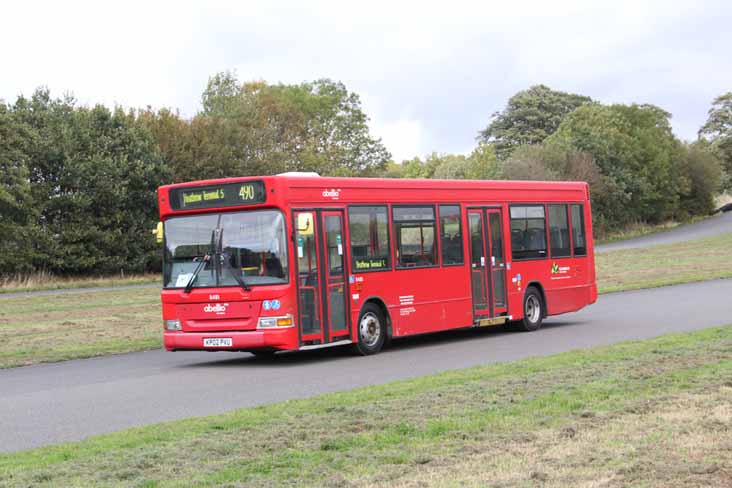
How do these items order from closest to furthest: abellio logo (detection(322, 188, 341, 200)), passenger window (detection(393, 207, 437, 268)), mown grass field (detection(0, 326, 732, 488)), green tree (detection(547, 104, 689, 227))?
mown grass field (detection(0, 326, 732, 488))
abellio logo (detection(322, 188, 341, 200))
passenger window (detection(393, 207, 437, 268))
green tree (detection(547, 104, 689, 227))

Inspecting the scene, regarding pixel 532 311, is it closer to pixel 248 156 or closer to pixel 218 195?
pixel 218 195

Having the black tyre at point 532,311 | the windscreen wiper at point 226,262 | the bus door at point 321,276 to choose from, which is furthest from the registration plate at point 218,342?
the black tyre at point 532,311

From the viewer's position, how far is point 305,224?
17188mm

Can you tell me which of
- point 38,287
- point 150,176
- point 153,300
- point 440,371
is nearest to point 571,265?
point 440,371

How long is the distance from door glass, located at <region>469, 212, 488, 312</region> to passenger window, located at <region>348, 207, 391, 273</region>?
260 centimetres

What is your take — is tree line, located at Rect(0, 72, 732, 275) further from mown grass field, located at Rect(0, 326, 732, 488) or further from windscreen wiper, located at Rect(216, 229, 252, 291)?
mown grass field, located at Rect(0, 326, 732, 488)

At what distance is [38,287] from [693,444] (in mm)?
38808

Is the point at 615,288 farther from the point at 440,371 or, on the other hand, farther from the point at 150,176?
the point at 150,176

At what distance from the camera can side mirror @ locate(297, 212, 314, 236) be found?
672 inches

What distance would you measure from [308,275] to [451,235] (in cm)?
415

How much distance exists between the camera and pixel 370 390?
12359 mm

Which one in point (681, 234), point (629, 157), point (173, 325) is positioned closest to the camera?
point (173, 325)

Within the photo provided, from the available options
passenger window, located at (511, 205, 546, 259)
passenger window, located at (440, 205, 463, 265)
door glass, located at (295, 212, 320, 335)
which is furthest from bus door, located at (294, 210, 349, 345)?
passenger window, located at (511, 205, 546, 259)

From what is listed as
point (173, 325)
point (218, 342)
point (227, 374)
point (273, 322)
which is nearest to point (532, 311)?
point (273, 322)
